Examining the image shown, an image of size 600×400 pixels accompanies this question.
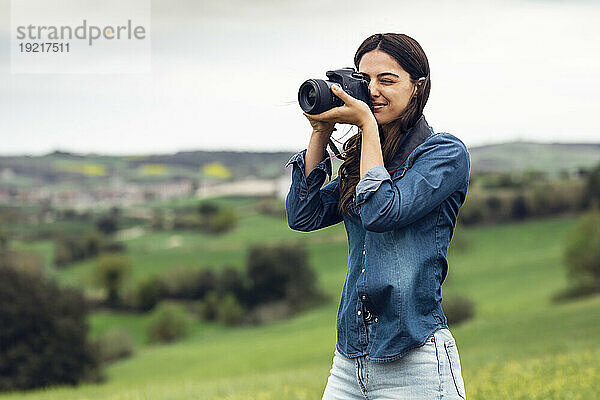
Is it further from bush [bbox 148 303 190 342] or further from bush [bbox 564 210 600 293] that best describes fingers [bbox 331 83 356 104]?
bush [bbox 148 303 190 342]

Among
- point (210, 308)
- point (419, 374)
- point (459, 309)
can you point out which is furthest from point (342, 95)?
point (210, 308)

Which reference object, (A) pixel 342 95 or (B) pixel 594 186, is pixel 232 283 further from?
(A) pixel 342 95

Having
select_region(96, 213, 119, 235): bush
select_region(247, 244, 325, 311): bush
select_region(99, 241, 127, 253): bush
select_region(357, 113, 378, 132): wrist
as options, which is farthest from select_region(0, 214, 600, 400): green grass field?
select_region(357, 113, 378, 132): wrist

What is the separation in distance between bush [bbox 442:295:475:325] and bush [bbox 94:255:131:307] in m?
19.3

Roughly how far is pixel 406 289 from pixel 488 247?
1742 inches

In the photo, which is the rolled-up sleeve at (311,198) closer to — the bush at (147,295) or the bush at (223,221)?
the bush at (147,295)

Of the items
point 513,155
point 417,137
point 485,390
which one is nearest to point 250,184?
point 513,155

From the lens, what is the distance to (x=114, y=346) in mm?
42906

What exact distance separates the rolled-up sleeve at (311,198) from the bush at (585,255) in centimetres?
3875

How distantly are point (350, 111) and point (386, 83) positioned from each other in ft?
0.63

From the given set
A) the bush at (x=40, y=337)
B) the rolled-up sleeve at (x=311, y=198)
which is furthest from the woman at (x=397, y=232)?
the bush at (x=40, y=337)

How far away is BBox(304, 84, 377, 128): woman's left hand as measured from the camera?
263 cm

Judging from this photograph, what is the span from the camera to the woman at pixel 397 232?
260 cm

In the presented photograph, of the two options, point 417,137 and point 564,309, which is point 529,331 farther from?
point 417,137
